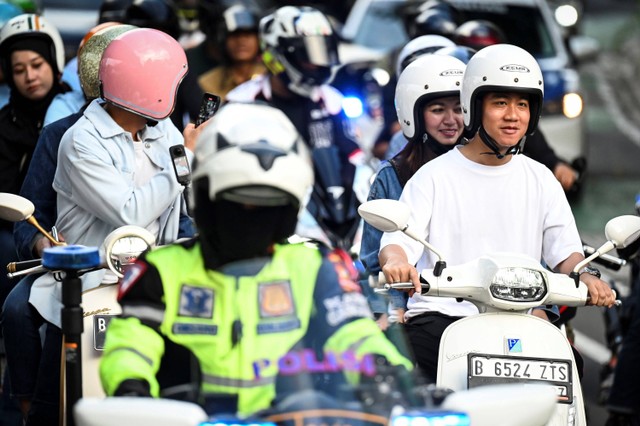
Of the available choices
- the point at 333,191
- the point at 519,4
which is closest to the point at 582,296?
the point at 333,191

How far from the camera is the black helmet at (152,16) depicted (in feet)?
36.9

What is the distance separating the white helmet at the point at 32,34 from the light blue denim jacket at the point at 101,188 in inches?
80.5

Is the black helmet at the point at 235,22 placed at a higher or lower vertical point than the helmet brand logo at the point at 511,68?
higher

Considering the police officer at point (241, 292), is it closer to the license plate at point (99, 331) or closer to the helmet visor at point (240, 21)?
the license plate at point (99, 331)

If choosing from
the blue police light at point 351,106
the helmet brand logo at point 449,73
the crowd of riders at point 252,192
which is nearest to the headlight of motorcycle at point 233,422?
the crowd of riders at point 252,192

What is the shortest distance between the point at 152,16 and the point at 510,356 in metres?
5.64

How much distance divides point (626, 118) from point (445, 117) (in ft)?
62.8

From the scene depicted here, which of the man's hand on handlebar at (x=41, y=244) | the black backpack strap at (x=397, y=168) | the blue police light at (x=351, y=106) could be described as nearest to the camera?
the man's hand on handlebar at (x=41, y=244)

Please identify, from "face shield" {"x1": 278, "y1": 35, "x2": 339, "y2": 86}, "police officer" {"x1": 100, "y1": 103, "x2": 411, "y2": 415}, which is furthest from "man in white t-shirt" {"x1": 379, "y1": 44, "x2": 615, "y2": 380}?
"face shield" {"x1": 278, "y1": 35, "x2": 339, "y2": 86}

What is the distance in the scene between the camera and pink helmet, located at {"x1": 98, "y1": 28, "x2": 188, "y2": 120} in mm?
7457

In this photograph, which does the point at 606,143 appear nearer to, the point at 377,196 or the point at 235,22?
the point at 235,22

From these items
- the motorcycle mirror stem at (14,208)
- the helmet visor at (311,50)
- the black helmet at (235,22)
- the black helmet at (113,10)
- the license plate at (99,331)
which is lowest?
the license plate at (99,331)

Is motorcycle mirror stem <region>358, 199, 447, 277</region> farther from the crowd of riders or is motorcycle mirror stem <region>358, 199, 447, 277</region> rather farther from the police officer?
the police officer

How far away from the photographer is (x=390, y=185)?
8062mm
